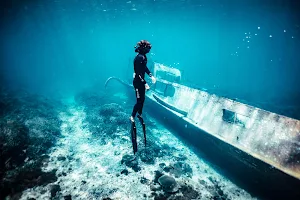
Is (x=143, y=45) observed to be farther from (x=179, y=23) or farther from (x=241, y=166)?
(x=179, y=23)

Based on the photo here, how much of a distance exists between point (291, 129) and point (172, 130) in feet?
18.4

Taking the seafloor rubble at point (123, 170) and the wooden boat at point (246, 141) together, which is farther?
the seafloor rubble at point (123, 170)

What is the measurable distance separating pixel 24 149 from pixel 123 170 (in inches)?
165

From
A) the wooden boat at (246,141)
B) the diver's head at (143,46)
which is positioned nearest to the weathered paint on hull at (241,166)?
the wooden boat at (246,141)

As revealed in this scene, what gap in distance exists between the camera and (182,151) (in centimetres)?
788

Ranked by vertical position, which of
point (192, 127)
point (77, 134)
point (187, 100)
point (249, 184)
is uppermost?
point (187, 100)

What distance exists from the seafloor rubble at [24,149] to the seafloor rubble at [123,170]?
0.29 meters

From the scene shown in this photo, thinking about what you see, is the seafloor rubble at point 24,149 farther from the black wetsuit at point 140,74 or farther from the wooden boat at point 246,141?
the wooden boat at point 246,141

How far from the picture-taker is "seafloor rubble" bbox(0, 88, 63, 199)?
16.9 ft

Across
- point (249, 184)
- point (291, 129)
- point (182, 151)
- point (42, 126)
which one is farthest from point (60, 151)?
point (291, 129)

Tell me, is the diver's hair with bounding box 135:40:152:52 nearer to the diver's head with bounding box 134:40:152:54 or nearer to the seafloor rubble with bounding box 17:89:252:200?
the diver's head with bounding box 134:40:152:54

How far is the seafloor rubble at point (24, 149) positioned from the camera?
5.15 meters

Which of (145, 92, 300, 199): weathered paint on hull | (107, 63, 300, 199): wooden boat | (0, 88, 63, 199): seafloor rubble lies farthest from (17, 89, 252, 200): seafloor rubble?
(107, 63, 300, 199): wooden boat

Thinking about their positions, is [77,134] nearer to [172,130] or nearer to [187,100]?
[172,130]
